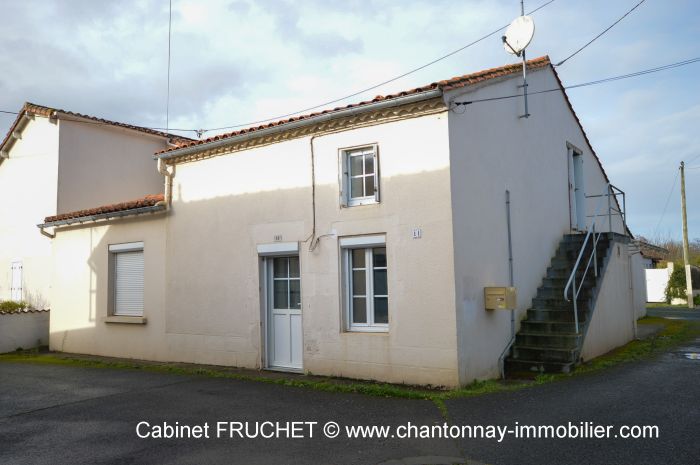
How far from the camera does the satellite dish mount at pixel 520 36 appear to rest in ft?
33.8

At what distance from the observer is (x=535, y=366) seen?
9.06m

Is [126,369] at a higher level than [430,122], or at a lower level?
lower

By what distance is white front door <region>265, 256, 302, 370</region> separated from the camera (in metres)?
9.99

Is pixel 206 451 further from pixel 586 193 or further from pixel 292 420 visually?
pixel 586 193

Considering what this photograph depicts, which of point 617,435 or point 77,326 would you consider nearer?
point 617,435

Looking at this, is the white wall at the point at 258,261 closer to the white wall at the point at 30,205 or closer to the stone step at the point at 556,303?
the white wall at the point at 30,205

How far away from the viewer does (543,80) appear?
40.6 feet

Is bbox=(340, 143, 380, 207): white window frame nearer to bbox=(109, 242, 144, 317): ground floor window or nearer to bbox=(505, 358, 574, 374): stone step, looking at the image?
bbox=(505, 358, 574, 374): stone step

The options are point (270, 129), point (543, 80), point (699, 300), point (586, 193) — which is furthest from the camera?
point (699, 300)

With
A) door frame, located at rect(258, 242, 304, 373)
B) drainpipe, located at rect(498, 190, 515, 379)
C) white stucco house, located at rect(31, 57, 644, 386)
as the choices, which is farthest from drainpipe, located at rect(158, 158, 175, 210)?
drainpipe, located at rect(498, 190, 515, 379)

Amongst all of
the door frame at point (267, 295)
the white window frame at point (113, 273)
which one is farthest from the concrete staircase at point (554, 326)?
the white window frame at point (113, 273)

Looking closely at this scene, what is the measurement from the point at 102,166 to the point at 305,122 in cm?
918

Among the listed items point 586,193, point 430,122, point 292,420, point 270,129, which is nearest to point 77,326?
point 270,129

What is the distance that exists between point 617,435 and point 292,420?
3.54m
